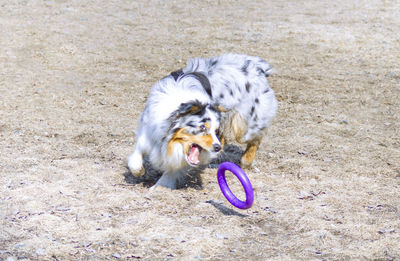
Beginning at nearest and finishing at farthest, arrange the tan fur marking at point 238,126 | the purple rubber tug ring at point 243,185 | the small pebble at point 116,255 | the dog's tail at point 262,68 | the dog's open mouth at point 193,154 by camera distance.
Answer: the small pebble at point 116,255, the purple rubber tug ring at point 243,185, the dog's open mouth at point 193,154, the tan fur marking at point 238,126, the dog's tail at point 262,68

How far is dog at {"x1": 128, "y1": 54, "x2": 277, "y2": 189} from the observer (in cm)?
498

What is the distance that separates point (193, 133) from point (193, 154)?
0.21 metres

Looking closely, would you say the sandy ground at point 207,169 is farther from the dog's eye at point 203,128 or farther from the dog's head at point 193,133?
the dog's eye at point 203,128

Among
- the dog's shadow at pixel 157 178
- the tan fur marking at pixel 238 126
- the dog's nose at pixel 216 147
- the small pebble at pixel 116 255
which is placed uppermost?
the dog's nose at pixel 216 147

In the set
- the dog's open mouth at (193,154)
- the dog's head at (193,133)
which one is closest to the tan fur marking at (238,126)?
the dog's head at (193,133)

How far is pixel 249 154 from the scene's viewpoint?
20.4 feet

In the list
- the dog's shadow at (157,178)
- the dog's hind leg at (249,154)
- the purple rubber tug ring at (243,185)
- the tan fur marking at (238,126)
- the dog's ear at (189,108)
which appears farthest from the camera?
the dog's hind leg at (249,154)

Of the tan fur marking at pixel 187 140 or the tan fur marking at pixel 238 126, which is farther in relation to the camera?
the tan fur marking at pixel 238 126

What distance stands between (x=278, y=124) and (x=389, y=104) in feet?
6.28

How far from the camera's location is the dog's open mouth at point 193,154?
16.5 ft

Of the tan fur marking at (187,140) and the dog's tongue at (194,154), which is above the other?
the tan fur marking at (187,140)

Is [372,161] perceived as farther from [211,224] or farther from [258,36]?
[258,36]

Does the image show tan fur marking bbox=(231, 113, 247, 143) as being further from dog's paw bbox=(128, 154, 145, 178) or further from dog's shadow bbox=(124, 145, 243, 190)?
dog's paw bbox=(128, 154, 145, 178)

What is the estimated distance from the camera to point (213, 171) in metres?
6.07
